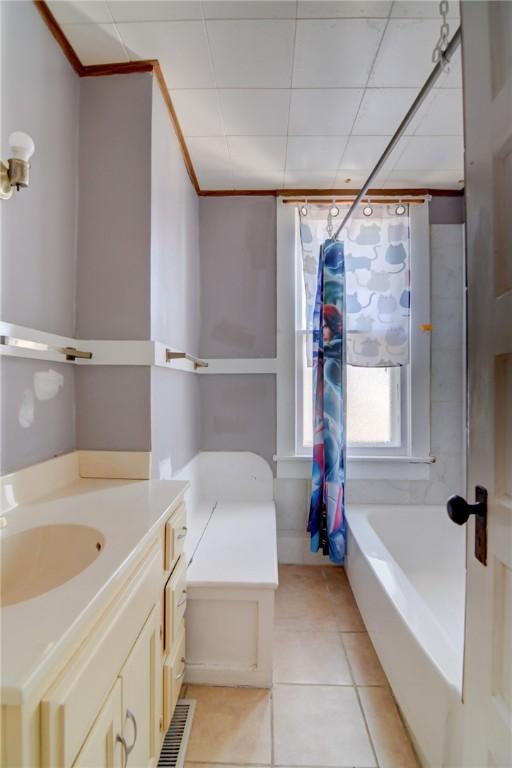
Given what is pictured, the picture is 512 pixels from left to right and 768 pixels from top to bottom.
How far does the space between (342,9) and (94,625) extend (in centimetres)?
183

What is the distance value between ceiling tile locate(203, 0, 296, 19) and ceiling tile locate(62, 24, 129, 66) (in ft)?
1.14

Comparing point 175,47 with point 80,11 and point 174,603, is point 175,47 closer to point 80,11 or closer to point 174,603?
point 80,11

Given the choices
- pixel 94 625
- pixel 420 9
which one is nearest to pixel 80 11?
pixel 420 9

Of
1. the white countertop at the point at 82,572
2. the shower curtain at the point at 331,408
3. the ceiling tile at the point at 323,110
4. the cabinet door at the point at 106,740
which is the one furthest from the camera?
the shower curtain at the point at 331,408

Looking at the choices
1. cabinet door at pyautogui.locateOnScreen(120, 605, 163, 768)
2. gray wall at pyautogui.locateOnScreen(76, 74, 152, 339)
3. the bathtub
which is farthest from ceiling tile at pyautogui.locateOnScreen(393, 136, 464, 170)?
cabinet door at pyautogui.locateOnScreen(120, 605, 163, 768)

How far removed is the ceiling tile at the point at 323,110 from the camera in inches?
60.1

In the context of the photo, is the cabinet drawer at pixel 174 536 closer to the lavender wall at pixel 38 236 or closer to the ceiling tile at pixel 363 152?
the lavender wall at pixel 38 236

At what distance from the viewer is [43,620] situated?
0.57m

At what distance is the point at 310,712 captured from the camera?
1316mm

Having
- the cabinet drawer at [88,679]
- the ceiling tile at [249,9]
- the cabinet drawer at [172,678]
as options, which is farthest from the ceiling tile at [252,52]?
the cabinet drawer at [172,678]

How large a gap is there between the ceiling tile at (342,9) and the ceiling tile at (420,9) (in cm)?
3

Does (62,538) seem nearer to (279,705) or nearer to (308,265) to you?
(279,705)

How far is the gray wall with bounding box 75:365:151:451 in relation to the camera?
140 centimetres

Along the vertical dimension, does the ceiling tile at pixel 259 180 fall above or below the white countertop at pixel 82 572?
above
